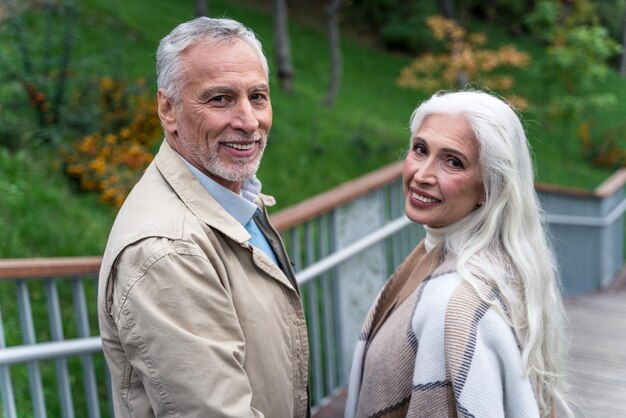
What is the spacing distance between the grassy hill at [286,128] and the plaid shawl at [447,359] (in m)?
1.01

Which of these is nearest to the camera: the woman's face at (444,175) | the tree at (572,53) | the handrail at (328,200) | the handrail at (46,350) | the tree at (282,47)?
the woman's face at (444,175)

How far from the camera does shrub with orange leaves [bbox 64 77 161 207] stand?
17.7 feet

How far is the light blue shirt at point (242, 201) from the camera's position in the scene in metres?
1.85

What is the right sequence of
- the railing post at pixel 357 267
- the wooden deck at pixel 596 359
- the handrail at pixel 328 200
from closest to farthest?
the handrail at pixel 328 200 → the railing post at pixel 357 267 → the wooden deck at pixel 596 359

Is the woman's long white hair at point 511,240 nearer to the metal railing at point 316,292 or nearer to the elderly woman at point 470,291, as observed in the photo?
the elderly woman at point 470,291

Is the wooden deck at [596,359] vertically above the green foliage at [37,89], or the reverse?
the green foliage at [37,89]

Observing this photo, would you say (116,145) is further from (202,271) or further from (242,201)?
(202,271)

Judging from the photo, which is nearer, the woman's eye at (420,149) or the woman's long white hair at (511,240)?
the woman's long white hair at (511,240)

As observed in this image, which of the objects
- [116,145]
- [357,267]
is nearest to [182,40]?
[357,267]

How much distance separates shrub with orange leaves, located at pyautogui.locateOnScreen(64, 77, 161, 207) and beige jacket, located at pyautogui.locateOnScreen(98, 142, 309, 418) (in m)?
3.61

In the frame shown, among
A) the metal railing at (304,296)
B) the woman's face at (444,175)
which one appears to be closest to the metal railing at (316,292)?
the metal railing at (304,296)

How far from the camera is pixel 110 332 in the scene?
170 centimetres

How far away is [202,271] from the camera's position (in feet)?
5.23

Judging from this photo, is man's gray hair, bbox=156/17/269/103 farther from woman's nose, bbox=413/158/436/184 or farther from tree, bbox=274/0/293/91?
tree, bbox=274/0/293/91
